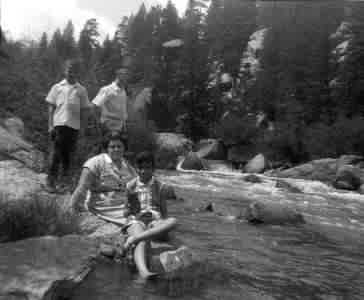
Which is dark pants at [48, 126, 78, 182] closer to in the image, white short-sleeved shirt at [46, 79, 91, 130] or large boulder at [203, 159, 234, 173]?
white short-sleeved shirt at [46, 79, 91, 130]

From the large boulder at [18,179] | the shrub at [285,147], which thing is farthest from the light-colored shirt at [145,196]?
the shrub at [285,147]

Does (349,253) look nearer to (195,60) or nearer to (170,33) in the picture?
(195,60)

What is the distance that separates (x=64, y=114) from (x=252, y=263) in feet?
10.7

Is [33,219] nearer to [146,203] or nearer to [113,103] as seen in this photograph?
[146,203]

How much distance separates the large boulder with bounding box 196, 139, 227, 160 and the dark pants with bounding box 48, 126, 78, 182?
20459 millimetres

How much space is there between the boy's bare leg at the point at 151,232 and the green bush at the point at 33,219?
28.8 inches

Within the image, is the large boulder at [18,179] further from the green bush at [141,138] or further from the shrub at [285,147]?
the shrub at [285,147]

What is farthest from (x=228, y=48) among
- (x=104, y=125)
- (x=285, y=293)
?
(x=285, y=293)

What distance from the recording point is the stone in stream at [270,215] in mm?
6719

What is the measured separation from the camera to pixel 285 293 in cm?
335

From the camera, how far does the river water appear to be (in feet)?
10.0

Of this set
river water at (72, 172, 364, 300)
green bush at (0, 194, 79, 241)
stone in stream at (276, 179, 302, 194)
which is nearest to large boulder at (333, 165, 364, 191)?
stone in stream at (276, 179, 302, 194)

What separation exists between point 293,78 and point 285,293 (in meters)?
33.2

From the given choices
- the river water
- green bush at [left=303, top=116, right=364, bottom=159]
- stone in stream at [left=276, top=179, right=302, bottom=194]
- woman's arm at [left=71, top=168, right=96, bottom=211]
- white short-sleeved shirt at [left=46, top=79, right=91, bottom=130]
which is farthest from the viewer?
green bush at [left=303, top=116, right=364, bottom=159]
